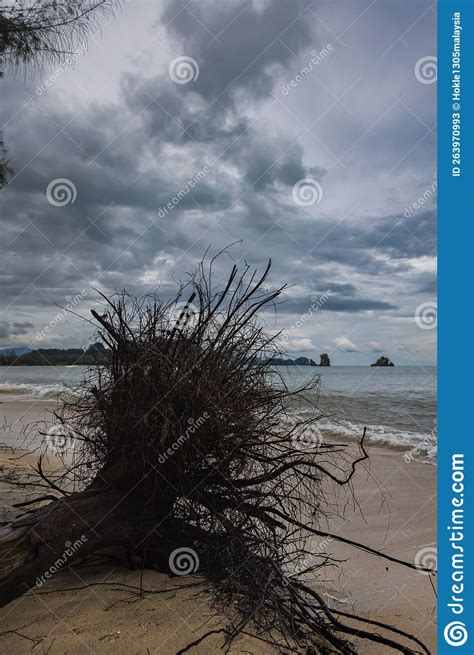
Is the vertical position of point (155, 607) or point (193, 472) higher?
point (193, 472)

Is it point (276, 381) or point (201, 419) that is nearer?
point (201, 419)

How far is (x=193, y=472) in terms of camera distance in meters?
4.03

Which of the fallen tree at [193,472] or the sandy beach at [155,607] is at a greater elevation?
the fallen tree at [193,472]

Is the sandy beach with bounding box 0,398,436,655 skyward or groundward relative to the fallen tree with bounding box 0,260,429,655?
groundward

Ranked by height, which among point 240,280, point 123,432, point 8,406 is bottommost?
point 8,406

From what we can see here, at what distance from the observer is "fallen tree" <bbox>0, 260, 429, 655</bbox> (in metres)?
3.59

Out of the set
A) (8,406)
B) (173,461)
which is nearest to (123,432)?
(173,461)

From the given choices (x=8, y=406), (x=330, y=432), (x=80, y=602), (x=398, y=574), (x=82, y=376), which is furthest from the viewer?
(x=8, y=406)

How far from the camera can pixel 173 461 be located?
383 cm

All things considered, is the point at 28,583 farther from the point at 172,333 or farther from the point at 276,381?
the point at 276,381

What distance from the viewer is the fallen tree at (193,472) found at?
11.8ft

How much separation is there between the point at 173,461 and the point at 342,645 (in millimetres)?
1546

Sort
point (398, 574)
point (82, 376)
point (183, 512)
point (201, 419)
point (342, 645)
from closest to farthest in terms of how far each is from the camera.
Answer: point (342, 645), point (201, 419), point (183, 512), point (82, 376), point (398, 574)

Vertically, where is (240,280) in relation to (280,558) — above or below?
above
